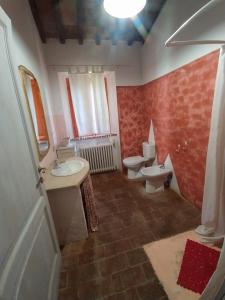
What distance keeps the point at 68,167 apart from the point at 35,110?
0.82 meters

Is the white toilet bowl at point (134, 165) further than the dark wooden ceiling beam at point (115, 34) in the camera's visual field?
Yes

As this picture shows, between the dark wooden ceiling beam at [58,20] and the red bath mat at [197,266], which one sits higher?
the dark wooden ceiling beam at [58,20]

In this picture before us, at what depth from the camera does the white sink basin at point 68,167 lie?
2.00 metres

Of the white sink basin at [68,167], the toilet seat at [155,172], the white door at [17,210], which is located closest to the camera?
the white door at [17,210]

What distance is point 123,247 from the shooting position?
1750 millimetres

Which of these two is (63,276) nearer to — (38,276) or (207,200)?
(38,276)

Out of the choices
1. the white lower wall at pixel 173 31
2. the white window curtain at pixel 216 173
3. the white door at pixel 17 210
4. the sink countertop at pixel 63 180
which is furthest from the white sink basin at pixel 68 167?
the white lower wall at pixel 173 31

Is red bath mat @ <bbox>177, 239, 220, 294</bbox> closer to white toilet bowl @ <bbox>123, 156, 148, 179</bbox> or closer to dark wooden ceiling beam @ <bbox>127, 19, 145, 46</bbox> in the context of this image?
white toilet bowl @ <bbox>123, 156, 148, 179</bbox>

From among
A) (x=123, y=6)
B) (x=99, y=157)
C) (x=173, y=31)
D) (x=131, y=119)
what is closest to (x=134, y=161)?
(x=99, y=157)

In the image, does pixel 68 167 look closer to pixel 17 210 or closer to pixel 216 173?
pixel 17 210

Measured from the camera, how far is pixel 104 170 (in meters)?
3.64

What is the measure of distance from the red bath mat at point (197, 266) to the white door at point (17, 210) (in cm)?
111

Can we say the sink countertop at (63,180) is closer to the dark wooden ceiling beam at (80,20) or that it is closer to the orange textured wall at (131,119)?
the orange textured wall at (131,119)

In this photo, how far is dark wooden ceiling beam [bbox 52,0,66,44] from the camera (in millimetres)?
2159
